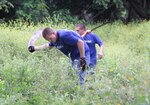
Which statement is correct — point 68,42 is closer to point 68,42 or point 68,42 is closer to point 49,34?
point 68,42

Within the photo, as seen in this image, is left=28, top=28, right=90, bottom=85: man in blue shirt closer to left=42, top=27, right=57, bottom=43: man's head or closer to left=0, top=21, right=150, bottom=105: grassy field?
left=42, top=27, right=57, bottom=43: man's head

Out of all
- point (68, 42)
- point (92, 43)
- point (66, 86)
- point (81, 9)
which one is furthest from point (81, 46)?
point (81, 9)

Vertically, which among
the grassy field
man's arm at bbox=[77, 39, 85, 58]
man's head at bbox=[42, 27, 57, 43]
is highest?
man's head at bbox=[42, 27, 57, 43]

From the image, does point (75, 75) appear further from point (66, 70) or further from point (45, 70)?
point (45, 70)

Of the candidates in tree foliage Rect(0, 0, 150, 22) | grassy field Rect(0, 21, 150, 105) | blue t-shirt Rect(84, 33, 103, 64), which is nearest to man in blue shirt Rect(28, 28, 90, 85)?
grassy field Rect(0, 21, 150, 105)

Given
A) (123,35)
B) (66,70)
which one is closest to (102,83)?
(66,70)

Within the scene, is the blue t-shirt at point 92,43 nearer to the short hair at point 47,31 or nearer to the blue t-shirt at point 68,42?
the blue t-shirt at point 68,42

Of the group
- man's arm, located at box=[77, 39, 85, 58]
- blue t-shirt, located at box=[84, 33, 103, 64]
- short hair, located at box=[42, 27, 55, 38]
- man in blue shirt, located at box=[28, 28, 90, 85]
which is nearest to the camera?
short hair, located at box=[42, 27, 55, 38]

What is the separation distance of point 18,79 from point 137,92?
2070 mm

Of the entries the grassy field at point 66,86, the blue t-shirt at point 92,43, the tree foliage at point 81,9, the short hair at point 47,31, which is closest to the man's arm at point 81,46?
the grassy field at point 66,86

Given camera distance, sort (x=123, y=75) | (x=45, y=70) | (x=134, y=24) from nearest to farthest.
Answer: (x=123, y=75) → (x=45, y=70) → (x=134, y=24)

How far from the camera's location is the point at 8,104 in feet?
16.9

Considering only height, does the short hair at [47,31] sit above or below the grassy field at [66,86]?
→ above

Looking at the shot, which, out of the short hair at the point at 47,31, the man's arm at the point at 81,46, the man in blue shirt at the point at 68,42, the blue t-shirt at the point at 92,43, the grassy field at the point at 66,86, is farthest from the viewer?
the blue t-shirt at the point at 92,43
